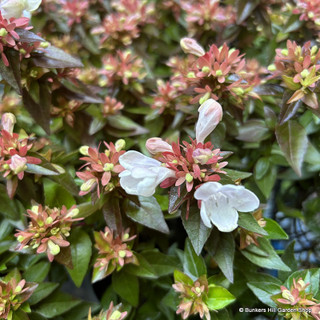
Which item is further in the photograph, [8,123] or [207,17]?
[207,17]

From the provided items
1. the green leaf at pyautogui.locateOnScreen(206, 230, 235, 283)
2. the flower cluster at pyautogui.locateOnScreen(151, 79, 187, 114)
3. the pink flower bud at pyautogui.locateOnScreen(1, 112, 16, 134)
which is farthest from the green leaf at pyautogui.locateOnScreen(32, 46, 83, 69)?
the green leaf at pyautogui.locateOnScreen(206, 230, 235, 283)

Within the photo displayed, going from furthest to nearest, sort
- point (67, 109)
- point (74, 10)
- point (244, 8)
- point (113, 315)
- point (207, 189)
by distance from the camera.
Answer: point (74, 10)
point (244, 8)
point (67, 109)
point (113, 315)
point (207, 189)

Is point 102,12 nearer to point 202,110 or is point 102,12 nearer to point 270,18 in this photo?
point 270,18

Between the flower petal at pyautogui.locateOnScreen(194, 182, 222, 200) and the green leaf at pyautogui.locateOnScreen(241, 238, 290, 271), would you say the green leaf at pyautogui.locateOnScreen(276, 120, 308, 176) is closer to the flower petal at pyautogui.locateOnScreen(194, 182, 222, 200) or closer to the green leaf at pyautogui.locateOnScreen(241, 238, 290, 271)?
the green leaf at pyautogui.locateOnScreen(241, 238, 290, 271)

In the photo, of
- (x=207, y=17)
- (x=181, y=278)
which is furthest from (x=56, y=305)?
(x=207, y=17)

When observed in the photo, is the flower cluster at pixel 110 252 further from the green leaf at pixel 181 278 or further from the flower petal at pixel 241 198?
the flower petal at pixel 241 198

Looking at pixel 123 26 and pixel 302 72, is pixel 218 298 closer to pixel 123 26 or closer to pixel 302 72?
pixel 302 72

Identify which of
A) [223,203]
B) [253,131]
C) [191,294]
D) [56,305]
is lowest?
[56,305]

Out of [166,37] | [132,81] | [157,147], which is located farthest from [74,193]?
[166,37]
